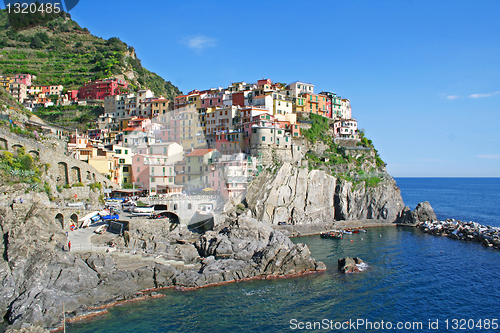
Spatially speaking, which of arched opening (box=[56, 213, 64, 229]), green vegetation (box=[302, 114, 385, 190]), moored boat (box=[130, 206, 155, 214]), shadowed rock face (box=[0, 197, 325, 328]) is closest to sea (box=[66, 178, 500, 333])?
shadowed rock face (box=[0, 197, 325, 328])

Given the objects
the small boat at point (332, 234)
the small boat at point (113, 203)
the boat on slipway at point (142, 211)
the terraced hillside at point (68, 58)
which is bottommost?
the small boat at point (332, 234)

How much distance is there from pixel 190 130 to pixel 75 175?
26.5m

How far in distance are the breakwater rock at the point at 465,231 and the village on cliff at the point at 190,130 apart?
79.6ft

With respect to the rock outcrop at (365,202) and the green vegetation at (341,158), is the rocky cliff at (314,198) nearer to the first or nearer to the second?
the rock outcrop at (365,202)

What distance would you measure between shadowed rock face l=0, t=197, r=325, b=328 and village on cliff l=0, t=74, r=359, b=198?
56.6 ft

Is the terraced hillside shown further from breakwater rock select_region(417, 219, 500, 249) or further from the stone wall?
breakwater rock select_region(417, 219, 500, 249)

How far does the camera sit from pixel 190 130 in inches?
2564

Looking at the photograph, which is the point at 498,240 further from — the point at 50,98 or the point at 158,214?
the point at 50,98

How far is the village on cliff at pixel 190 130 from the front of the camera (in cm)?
5147

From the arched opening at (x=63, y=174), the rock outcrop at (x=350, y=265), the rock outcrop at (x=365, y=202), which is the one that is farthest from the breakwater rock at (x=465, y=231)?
the arched opening at (x=63, y=174)

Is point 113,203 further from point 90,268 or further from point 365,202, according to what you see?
point 365,202

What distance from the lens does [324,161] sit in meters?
64.4

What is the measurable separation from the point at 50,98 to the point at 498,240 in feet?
311

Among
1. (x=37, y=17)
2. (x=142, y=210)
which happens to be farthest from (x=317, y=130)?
(x=37, y=17)
